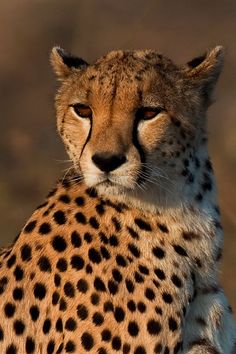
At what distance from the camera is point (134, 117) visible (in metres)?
4.41

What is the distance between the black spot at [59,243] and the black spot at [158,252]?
0.27m

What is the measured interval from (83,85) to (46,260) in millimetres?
546

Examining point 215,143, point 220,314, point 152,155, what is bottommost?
point 215,143

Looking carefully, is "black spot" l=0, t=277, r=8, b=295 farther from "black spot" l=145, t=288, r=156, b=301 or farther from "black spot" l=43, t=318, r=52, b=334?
"black spot" l=145, t=288, r=156, b=301

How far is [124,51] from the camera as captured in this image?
4.66 metres

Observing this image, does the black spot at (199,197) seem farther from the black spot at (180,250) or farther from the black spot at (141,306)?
the black spot at (141,306)

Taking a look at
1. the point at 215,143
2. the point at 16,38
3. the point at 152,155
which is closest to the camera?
the point at 152,155

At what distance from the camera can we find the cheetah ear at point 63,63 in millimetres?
4793

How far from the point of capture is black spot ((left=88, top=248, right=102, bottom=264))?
455 cm

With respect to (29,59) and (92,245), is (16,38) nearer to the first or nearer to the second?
(29,59)

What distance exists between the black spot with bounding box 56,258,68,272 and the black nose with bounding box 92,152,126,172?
403 millimetres

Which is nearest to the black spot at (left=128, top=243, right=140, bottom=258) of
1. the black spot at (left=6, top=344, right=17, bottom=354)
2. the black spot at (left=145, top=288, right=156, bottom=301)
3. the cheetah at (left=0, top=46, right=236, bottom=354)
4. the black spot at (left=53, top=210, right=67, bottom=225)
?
the cheetah at (left=0, top=46, right=236, bottom=354)

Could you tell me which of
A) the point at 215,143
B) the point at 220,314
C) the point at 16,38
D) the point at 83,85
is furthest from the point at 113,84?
the point at 16,38

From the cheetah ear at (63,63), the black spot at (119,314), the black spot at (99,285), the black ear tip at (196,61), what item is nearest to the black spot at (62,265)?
the black spot at (99,285)
